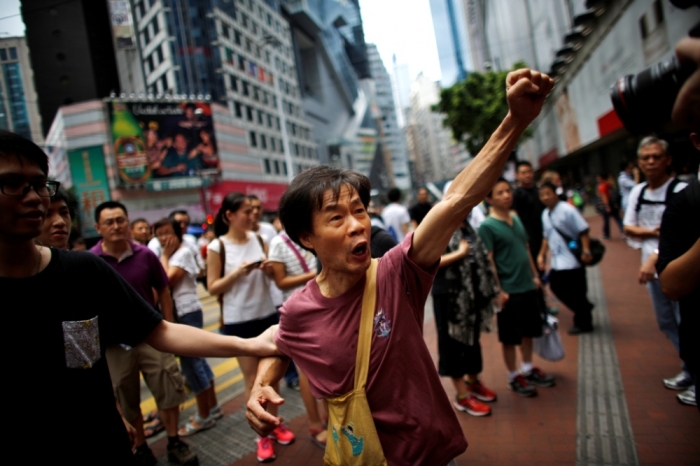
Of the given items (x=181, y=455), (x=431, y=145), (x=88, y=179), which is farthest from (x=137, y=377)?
(x=431, y=145)

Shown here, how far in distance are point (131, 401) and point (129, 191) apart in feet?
103

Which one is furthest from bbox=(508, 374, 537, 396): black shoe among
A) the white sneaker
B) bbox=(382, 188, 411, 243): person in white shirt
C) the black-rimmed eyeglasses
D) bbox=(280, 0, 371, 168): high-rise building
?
bbox=(280, 0, 371, 168): high-rise building

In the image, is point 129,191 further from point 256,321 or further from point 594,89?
point 256,321

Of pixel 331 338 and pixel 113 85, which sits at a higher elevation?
pixel 113 85

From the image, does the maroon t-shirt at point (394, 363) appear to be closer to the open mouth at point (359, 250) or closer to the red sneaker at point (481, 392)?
the open mouth at point (359, 250)

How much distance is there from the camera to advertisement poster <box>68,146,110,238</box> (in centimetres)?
3035

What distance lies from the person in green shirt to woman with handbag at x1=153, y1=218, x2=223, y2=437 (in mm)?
2801

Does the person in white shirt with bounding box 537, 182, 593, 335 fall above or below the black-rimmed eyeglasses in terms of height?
below

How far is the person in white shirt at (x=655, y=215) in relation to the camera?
3678mm

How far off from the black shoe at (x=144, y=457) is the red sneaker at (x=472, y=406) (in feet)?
8.45

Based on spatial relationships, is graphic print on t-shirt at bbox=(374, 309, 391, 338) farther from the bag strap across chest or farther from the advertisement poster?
the advertisement poster

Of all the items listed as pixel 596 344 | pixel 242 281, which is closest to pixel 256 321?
pixel 242 281

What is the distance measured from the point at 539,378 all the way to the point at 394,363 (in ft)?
10.3

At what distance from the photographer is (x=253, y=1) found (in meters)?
→ 51.7
